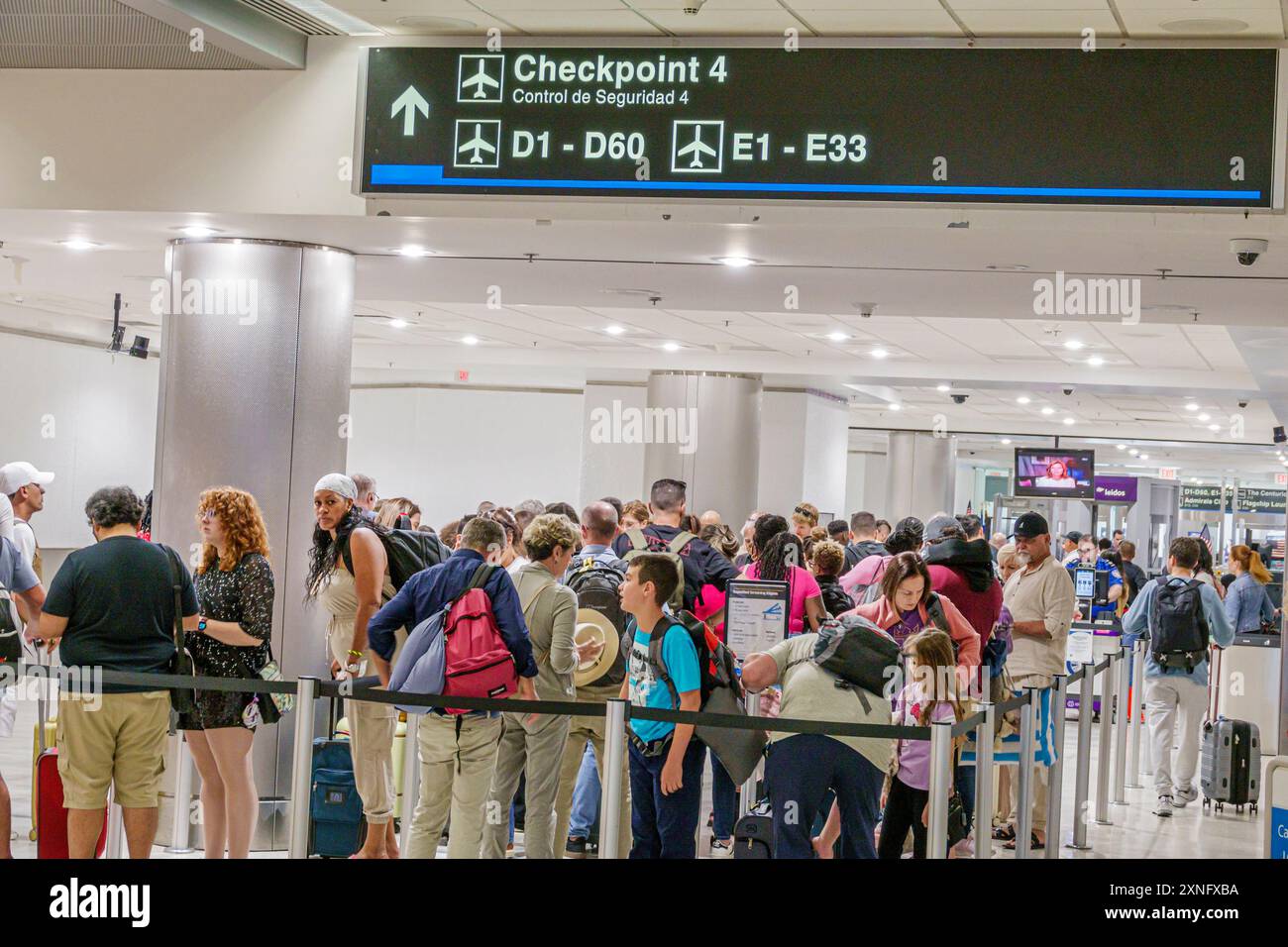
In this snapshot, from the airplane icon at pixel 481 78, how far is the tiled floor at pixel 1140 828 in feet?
12.5

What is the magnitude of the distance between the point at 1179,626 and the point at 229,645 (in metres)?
6.85

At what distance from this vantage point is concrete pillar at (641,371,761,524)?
18.1 m

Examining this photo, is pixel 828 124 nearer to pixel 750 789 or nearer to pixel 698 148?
pixel 698 148

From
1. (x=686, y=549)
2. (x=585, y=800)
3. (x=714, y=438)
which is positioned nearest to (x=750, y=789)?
(x=585, y=800)

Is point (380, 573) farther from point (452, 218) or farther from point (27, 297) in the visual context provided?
point (27, 297)

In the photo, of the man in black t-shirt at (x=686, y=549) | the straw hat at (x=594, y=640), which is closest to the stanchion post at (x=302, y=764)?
the straw hat at (x=594, y=640)

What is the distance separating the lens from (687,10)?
18.7 ft

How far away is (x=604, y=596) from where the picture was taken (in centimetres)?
694

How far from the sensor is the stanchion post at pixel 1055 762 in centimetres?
686

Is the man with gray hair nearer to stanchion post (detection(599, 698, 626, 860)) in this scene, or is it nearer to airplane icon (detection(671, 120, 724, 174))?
stanchion post (detection(599, 698, 626, 860))

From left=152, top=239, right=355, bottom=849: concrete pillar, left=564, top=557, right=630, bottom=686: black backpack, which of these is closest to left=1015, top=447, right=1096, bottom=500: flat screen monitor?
left=564, top=557, right=630, bottom=686: black backpack

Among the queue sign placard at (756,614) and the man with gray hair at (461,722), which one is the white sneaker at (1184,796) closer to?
the queue sign placard at (756,614)

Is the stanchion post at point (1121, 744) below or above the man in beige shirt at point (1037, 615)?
below
